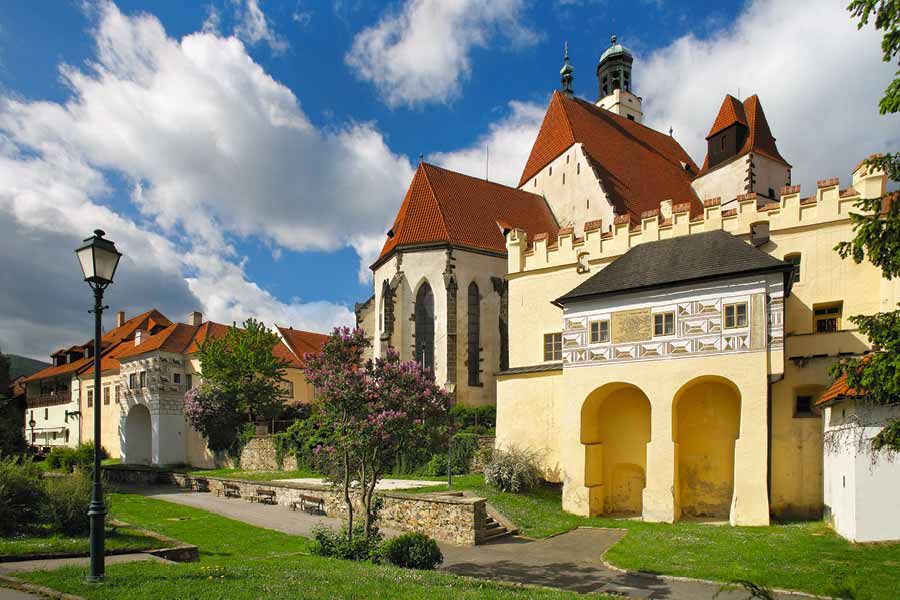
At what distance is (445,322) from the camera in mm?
36156

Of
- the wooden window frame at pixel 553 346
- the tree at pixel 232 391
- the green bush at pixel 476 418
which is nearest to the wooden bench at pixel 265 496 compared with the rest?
the green bush at pixel 476 418

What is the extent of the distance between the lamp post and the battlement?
1950cm

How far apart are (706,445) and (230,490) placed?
20114 mm

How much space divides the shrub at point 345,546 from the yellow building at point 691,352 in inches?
375

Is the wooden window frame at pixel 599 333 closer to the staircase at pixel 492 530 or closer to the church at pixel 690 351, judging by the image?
the church at pixel 690 351

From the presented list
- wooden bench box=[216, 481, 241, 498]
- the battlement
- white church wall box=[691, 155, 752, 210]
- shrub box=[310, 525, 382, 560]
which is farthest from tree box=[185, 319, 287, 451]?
white church wall box=[691, 155, 752, 210]

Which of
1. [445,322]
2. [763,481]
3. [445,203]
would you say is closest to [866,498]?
[763,481]

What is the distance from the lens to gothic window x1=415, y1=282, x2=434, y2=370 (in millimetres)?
36875

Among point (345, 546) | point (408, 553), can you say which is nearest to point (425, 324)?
point (345, 546)

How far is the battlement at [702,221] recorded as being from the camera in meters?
21.6

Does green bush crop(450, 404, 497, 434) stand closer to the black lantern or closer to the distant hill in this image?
the black lantern

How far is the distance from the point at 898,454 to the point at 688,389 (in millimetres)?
7411

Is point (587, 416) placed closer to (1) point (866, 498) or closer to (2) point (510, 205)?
(1) point (866, 498)

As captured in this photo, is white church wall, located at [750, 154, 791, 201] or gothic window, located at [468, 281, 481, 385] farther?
white church wall, located at [750, 154, 791, 201]
